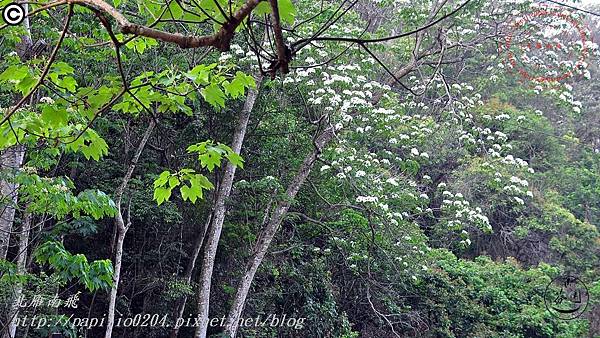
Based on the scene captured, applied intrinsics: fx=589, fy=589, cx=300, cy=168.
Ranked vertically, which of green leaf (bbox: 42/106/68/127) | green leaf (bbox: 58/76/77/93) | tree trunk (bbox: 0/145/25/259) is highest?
green leaf (bbox: 58/76/77/93)

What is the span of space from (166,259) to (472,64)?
25.0ft

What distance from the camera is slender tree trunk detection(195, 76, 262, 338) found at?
233 inches

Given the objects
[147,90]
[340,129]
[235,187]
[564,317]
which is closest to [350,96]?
[340,129]

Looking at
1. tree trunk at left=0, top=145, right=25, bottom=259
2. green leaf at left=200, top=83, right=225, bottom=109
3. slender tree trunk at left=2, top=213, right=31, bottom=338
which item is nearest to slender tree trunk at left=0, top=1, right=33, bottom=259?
tree trunk at left=0, top=145, right=25, bottom=259

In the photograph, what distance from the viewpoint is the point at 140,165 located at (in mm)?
5816

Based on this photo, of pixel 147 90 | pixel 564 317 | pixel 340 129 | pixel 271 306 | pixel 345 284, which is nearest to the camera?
pixel 147 90

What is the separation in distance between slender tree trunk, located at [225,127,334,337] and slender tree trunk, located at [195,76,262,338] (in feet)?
1.03

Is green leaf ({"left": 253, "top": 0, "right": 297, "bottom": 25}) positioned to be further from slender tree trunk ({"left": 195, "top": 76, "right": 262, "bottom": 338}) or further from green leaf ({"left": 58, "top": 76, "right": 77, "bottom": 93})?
slender tree trunk ({"left": 195, "top": 76, "right": 262, "bottom": 338})

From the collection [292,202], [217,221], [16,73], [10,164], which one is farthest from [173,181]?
[292,202]

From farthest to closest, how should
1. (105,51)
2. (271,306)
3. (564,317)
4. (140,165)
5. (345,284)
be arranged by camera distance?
1. (564,317)
2. (345,284)
3. (271,306)
4. (140,165)
5. (105,51)

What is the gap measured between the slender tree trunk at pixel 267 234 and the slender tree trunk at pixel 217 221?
31cm

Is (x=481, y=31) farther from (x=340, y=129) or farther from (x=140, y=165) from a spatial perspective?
(x=140, y=165)

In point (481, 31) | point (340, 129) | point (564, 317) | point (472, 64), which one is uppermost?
point (472, 64)

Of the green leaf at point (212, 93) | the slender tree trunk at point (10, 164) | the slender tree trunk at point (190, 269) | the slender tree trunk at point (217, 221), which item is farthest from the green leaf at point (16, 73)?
the slender tree trunk at point (190, 269)
